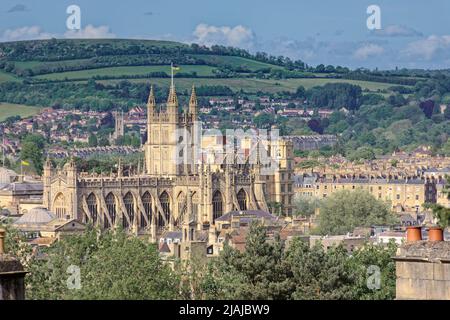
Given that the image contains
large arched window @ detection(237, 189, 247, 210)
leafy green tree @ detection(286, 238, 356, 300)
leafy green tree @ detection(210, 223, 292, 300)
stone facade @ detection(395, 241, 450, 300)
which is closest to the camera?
stone facade @ detection(395, 241, 450, 300)

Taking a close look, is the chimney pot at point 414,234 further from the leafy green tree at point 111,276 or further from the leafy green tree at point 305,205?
the leafy green tree at point 305,205

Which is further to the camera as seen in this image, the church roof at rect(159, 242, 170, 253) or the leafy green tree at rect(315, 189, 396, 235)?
the leafy green tree at rect(315, 189, 396, 235)

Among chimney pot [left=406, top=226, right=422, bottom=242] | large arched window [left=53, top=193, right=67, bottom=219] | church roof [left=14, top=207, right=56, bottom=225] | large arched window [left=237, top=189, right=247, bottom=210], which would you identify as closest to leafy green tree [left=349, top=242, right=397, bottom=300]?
chimney pot [left=406, top=226, right=422, bottom=242]

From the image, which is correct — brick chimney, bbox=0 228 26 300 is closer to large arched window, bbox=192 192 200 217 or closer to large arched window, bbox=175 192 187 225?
large arched window, bbox=175 192 187 225

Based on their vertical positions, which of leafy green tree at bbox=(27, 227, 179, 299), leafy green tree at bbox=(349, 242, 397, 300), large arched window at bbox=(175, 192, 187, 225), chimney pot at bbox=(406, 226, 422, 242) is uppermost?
chimney pot at bbox=(406, 226, 422, 242)
